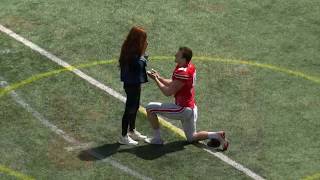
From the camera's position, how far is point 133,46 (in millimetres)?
12016

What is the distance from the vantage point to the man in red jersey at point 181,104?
1219cm

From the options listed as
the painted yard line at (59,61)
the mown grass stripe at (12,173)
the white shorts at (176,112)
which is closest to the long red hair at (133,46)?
the white shorts at (176,112)

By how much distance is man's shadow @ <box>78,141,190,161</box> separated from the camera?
40.0 feet

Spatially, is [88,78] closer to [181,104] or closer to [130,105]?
[130,105]

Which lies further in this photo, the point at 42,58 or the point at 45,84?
the point at 42,58

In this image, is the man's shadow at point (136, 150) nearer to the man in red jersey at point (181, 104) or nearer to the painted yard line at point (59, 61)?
the man in red jersey at point (181, 104)

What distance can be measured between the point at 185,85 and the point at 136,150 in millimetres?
1416

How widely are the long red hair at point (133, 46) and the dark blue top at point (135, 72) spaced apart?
0.08 m

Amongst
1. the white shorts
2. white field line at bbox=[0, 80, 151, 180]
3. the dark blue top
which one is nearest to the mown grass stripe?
white field line at bbox=[0, 80, 151, 180]

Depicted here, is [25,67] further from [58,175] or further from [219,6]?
[219,6]

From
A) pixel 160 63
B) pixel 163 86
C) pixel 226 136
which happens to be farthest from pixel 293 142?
pixel 160 63

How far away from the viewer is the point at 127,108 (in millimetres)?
12359

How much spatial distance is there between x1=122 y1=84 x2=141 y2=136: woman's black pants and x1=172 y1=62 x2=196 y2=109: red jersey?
26.3 inches

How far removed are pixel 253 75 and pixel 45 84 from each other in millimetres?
4291
